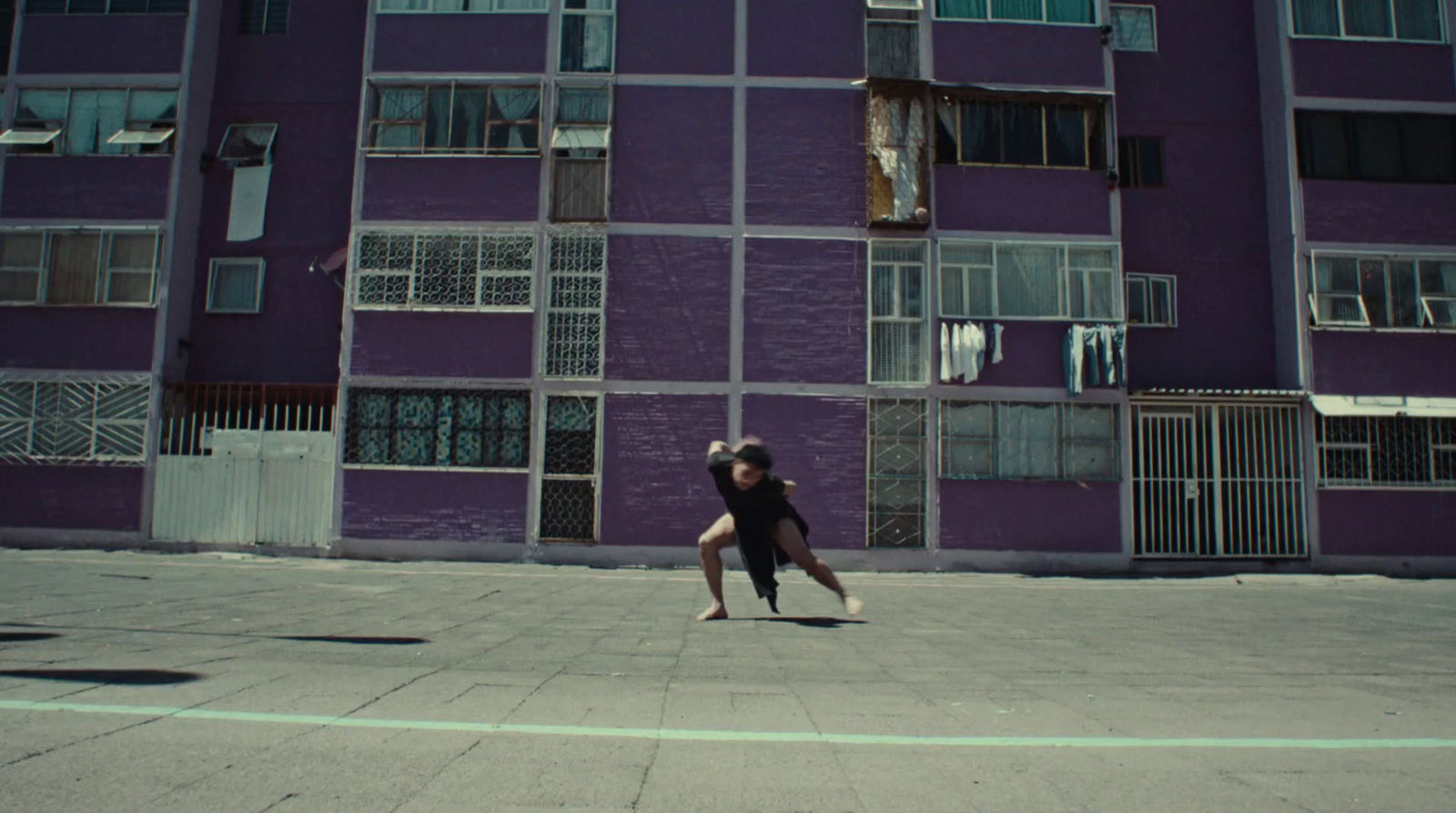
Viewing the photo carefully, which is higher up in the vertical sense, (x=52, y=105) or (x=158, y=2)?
(x=158, y=2)

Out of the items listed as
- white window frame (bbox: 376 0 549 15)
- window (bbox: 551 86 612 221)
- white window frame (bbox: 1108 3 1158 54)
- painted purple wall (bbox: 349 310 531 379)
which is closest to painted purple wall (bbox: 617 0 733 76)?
window (bbox: 551 86 612 221)

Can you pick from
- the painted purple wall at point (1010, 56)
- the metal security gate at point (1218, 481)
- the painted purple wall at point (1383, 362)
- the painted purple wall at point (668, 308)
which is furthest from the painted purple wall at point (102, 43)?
the painted purple wall at point (1383, 362)

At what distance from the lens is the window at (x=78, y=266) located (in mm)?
17812

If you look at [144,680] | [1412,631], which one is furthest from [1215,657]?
[144,680]

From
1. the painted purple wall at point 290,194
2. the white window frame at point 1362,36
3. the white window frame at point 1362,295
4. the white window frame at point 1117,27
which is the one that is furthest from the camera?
the white window frame at point 1117,27

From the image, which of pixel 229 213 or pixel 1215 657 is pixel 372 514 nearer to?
pixel 229 213

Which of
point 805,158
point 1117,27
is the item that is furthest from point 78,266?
point 1117,27

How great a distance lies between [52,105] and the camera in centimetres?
1831

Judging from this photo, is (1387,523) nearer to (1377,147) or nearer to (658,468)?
(1377,147)

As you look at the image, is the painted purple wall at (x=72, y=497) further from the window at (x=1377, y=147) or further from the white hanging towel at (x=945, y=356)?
the window at (x=1377, y=147)

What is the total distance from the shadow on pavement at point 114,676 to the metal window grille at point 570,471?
11.8 meters

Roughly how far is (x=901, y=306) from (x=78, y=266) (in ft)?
48.8

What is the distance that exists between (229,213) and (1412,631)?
1938 centimetres

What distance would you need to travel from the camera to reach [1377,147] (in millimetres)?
18094
